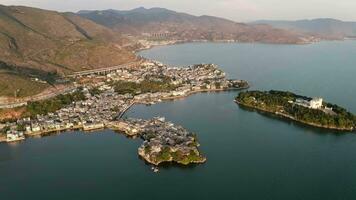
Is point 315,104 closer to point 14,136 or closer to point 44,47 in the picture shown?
point 14,136

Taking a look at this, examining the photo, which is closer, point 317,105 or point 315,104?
point 315,104

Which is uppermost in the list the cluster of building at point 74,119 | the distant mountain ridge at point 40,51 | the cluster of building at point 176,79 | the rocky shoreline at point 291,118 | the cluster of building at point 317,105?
the distant mountain ridge at point 40,51

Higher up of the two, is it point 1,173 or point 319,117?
point 319,117

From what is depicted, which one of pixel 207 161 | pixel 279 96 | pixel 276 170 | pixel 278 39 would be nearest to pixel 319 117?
pixel 279 96

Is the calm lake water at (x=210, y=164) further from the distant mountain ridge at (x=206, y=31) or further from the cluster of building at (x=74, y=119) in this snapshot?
the distant mountain ridge at (x=206, y=31)

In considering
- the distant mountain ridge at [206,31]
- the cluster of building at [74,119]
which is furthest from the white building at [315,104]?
the distant mountain ridge at [206,31]

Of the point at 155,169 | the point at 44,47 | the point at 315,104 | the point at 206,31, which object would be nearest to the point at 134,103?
the point at 155,169

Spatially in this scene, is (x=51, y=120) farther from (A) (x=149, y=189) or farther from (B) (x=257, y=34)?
(B) (x=257, y=34)
